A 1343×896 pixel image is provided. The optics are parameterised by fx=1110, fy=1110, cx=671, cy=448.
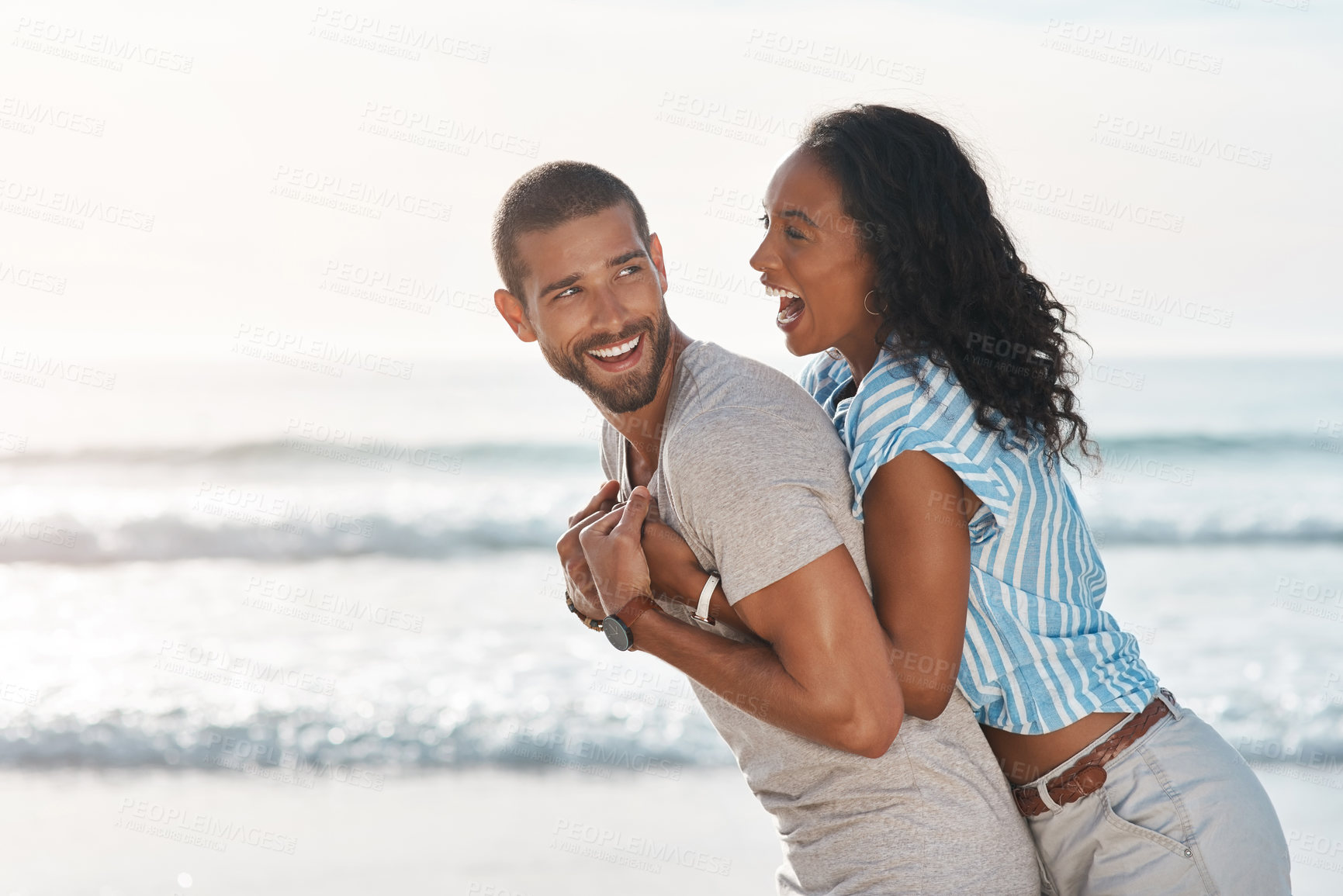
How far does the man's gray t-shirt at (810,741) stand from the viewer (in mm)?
2176

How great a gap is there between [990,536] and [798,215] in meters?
0.91

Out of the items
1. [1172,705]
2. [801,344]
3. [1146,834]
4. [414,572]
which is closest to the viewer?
[1146,834]

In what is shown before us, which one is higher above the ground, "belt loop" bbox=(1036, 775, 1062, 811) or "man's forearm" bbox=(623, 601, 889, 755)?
"man's forearm" bbox=(623, 601, 889, 755)

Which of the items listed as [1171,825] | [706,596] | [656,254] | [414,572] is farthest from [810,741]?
[414,572]

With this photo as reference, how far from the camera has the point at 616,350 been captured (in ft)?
8.80

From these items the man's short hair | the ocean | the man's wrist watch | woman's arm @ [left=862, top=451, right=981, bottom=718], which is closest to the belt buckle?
woman's arm @ [left=862, top=451, right=981, bottom=718]

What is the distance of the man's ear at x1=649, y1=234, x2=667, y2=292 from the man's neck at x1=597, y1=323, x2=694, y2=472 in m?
0.19

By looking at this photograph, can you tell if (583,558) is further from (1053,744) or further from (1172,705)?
(1172,705)

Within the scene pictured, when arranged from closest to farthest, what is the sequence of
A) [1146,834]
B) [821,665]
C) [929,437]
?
1. [821,665]
2. [929,437]
3. [1146,834]

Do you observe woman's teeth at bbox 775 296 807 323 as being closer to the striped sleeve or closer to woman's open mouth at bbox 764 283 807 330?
woman's open mouth at bbox 764 283 807 330

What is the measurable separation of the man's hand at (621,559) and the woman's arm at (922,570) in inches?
20.2

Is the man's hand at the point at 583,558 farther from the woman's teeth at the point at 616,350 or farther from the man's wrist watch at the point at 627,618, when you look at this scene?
the woman's teeth at the point at 616,350

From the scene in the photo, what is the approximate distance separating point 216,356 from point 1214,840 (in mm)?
27163

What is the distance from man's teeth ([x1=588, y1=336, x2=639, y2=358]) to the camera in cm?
267
